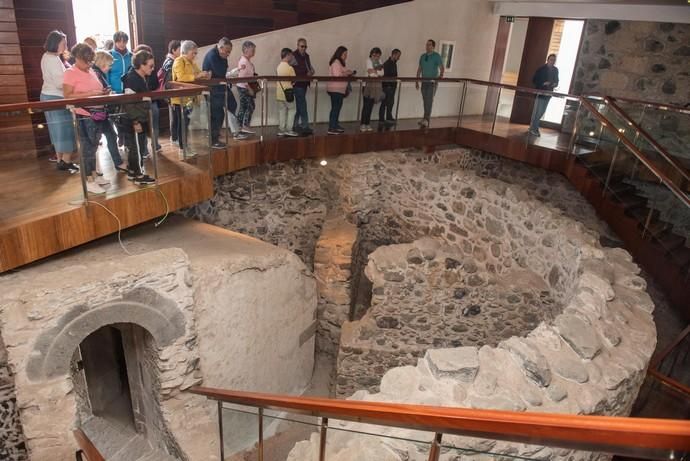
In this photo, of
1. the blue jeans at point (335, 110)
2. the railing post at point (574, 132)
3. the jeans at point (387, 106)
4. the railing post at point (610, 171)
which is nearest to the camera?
the railing post at point (610, 171)

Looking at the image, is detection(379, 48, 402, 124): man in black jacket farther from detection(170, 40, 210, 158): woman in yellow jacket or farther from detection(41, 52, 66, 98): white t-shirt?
detection(41, 52, 66, 98): white t-shirt

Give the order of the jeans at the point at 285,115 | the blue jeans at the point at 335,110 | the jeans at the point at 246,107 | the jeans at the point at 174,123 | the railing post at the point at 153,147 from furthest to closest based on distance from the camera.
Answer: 1. the blue jeans at the point at 335,110
2. the jeans at the point at 285,115
3. the jeans at the point at 246,107
4. the jeans at the point at 174,123
5. the railing post at the point at 153,147

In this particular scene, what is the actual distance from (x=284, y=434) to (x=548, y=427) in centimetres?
251

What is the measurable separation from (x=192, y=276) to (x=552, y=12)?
10485 millimetres

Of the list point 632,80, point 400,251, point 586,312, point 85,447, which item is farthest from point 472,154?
point 85,447

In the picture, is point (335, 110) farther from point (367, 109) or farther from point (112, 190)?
point (112, 190)

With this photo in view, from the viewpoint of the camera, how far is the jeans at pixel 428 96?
10.0m

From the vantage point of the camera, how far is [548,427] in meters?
1.50

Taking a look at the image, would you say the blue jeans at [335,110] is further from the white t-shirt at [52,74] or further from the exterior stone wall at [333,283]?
the white t-shirt at [52,74]

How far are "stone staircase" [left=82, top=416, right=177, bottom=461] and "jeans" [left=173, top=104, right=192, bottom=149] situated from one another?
3557mm

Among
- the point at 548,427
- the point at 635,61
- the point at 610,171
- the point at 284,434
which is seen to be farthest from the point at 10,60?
the point at 635,61

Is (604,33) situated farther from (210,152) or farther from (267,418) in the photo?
(267,418)

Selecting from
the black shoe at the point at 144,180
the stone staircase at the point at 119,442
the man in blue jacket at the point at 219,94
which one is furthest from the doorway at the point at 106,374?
the man in blue jacket at the point at 219,94

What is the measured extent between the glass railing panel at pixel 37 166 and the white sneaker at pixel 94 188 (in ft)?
0.24
